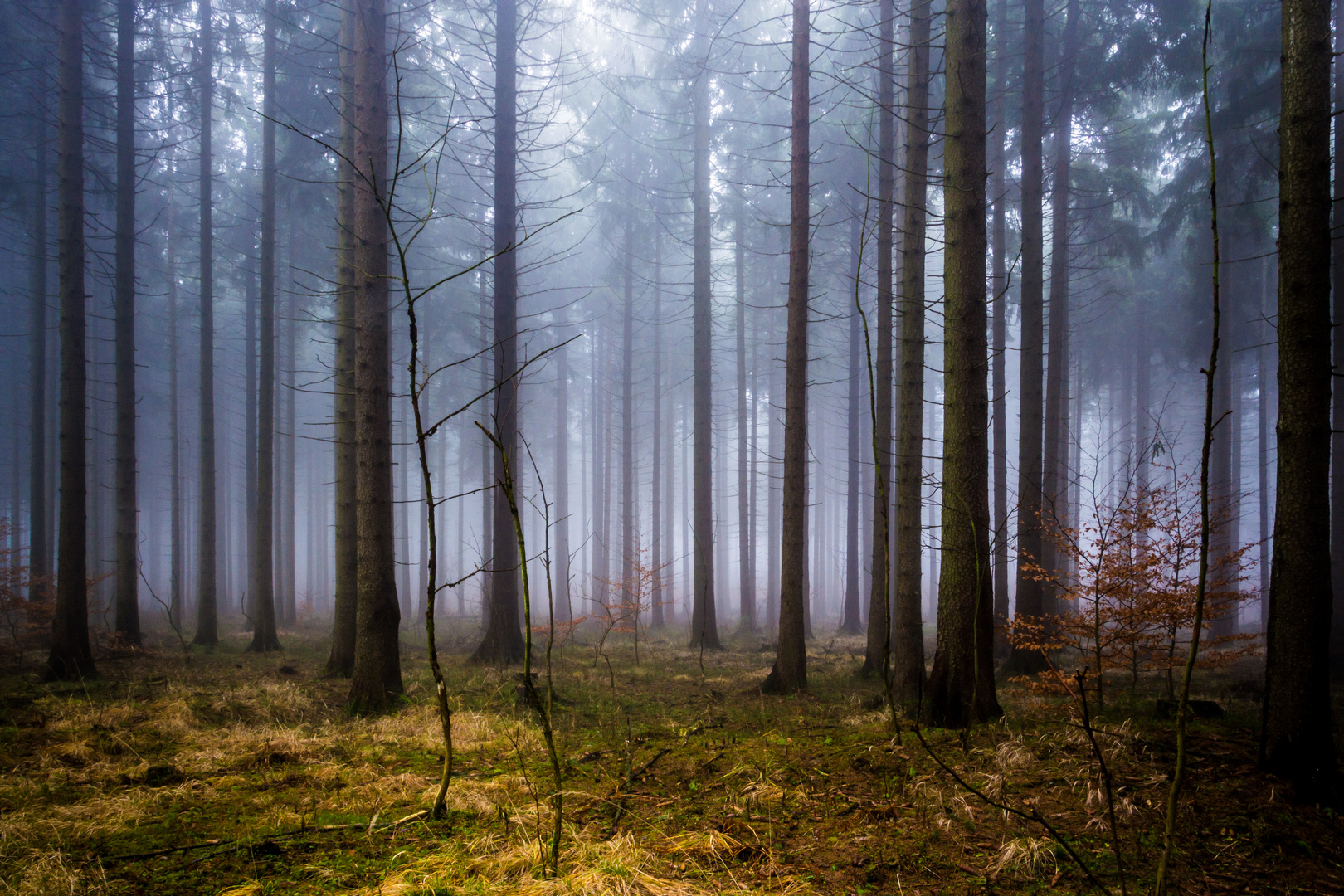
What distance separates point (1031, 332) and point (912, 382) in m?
3.60

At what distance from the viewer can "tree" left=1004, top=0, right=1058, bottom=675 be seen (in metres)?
9.72

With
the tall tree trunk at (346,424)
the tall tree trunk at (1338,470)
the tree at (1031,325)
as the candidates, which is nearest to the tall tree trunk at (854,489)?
the tree at (1031,325)

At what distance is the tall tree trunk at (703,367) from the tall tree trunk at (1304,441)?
9.26 metres

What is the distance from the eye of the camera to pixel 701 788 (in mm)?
4430

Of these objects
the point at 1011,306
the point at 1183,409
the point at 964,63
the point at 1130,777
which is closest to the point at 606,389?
the point at 1011,306

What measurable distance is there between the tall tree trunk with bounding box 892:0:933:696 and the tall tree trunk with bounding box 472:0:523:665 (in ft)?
19.1

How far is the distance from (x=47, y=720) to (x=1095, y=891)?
8.76m

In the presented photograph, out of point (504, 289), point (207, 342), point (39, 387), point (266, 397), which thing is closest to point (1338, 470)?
point (504, 289)

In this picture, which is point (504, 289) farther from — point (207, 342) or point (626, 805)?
point (207, 342)

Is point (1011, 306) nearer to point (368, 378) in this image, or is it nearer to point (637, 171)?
point (637, 171)

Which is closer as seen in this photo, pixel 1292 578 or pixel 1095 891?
pixel 1095 891

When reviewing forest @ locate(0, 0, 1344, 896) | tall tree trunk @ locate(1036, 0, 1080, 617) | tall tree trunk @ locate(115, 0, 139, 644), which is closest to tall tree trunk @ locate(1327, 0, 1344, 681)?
forest @ locate(0, 0, 1344, 896)

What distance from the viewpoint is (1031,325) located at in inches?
410

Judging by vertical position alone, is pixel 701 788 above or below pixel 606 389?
below
